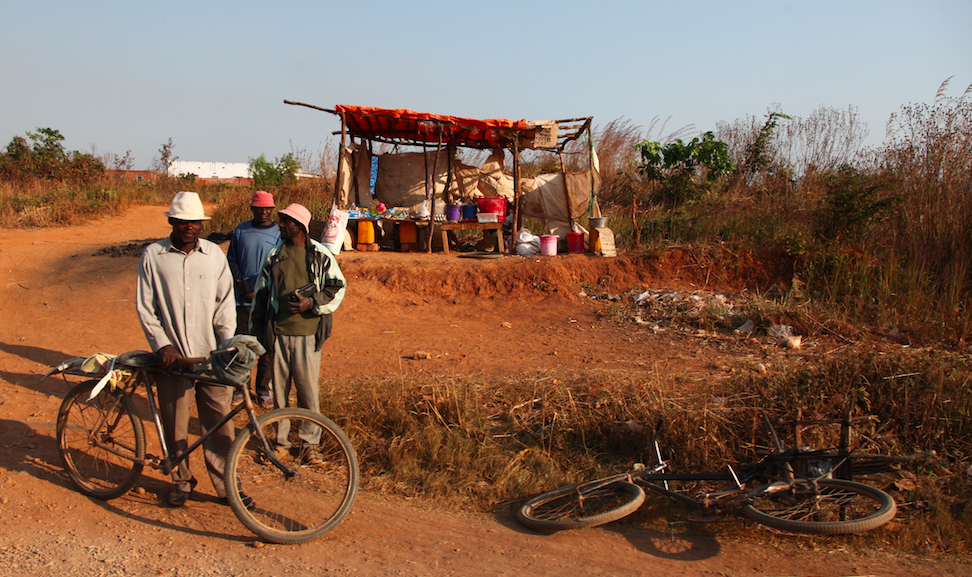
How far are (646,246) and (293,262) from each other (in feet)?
25.1

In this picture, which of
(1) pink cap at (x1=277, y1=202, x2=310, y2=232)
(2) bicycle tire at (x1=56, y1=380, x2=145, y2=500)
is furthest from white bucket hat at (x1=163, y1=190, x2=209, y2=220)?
(2) bicycle tire at (x1=56, y1=380, x2=145, y2=500)

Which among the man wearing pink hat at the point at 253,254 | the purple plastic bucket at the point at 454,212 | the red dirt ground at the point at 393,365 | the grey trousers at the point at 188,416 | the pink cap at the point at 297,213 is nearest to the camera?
the red dirt ground at the point at 393,365

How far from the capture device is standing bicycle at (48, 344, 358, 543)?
3.14 m

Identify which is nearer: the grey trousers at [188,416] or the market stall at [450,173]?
the grey trousers at [188,416]

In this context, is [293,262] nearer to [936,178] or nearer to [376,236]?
[376,236]

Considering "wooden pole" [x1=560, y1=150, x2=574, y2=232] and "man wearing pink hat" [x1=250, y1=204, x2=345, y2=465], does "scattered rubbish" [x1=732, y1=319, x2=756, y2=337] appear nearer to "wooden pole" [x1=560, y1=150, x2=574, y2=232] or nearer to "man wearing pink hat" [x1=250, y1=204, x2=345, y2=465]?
"wooden pole" [x1=560, y1=150, x2=574, y2=232]

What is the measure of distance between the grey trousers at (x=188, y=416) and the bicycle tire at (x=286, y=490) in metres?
0.17

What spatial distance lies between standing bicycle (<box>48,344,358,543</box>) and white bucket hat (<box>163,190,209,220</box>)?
30.5 inches

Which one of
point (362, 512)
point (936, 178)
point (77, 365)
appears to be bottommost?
point (362, 512)

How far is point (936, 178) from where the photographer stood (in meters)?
8.33

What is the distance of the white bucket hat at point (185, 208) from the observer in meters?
3.34

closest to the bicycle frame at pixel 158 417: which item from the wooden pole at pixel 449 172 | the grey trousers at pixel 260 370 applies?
the grey trousers at pixel 260 370

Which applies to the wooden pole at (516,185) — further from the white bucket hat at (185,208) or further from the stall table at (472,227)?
the white bucket hat at (185,208)

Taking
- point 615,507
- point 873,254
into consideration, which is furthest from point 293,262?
point 873,254
